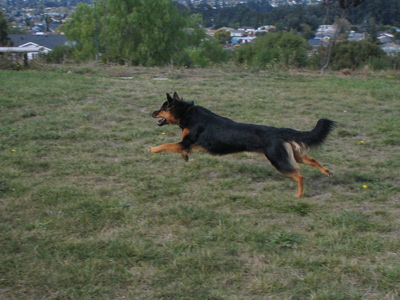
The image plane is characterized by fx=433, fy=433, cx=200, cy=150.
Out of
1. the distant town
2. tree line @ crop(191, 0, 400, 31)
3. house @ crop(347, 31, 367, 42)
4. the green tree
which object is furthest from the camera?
the green tree

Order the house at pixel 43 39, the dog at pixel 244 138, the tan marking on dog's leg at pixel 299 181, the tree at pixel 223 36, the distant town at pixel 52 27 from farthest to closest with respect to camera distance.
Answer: the tree at pixel 223 36 < the house at pixel 43 39 < the distant town at pixel 52 27 < the dog at pixel 244 138 < the tan marking on dog's leg at pixel 299 181

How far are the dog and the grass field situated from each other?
0.22 m

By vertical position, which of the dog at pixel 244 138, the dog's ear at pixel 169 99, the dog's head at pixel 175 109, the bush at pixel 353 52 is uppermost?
the bush at pixel 353 52

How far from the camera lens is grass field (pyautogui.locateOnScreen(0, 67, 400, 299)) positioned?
3.12 m

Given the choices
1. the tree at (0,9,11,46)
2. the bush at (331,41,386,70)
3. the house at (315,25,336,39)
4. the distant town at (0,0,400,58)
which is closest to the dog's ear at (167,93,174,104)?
the bush at (331,41,386,70)

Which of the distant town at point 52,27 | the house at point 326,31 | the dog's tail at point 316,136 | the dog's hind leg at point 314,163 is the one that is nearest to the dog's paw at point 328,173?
the dog's hind leg at point 314,163

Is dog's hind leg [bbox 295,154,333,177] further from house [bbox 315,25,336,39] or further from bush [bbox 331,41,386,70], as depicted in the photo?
house [bbox 315,25,336,39]

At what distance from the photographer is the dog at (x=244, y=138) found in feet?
16.5

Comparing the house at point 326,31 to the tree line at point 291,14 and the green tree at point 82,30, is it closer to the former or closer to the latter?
the tree line at point 291,14

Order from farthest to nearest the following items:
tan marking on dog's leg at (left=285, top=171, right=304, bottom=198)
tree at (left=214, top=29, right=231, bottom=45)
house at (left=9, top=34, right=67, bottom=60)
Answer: tree at (left=214, top=29, right=231, bottom=45) < house at (left=9, top=34, right=67, bottom=60) < tan marking on dog's leg at (left=285, top=171, right=304, bottom=198)

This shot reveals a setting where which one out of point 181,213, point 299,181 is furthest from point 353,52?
point 181,213

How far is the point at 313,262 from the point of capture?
3.38 m

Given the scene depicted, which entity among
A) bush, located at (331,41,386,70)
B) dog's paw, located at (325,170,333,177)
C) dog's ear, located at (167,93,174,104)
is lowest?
dog's paw, located at (325,170,333,177)

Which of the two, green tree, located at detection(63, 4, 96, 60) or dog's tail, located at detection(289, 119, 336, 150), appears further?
green tree, located at detection(63, 4, 96, 60)
